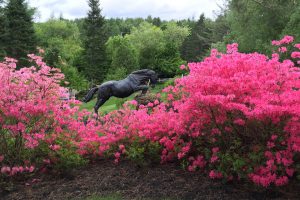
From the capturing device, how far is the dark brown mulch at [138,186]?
636 cm

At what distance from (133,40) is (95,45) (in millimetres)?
11830

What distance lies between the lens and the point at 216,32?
167 feet

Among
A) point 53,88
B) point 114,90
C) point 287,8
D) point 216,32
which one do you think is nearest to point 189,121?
point 53,88

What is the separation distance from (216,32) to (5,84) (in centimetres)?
4574

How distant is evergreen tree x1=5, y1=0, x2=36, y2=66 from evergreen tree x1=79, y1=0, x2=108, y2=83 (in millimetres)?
5921

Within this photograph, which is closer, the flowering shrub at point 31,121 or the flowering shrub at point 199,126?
the flowering shrub at point 199,126

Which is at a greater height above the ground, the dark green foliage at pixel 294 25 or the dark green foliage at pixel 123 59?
the dark green foliage at pixel 294 25

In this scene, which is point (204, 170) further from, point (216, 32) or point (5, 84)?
point (216, 32)

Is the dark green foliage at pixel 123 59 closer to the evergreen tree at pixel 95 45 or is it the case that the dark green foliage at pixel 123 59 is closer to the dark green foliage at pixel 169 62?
the evergreen tree at pixel 95 45

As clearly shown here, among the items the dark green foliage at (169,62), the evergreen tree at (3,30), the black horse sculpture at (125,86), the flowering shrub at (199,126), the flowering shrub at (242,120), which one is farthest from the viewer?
the dark green foliage at (169,62)

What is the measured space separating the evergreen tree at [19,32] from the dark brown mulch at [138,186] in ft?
108

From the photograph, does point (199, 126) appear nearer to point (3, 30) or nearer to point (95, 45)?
point (3, 30)

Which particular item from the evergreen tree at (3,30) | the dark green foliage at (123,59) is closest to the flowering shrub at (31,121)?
the evergreen tree at (3,30)

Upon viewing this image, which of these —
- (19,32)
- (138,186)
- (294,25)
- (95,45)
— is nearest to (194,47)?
(95,45)
